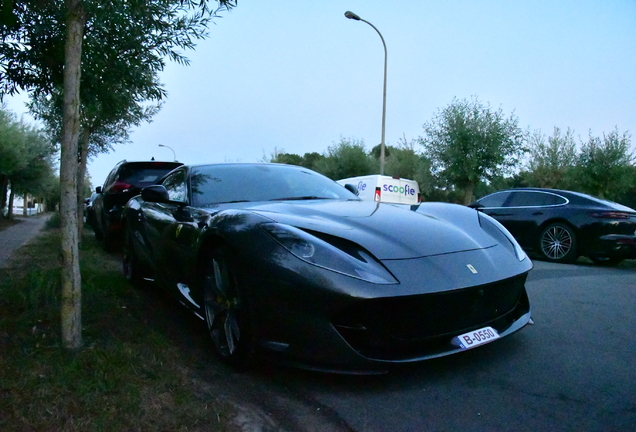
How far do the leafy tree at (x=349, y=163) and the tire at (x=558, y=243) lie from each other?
30322mm

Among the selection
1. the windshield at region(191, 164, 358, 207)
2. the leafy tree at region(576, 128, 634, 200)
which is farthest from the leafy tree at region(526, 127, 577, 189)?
the windshield at region(191, 164, 358, 207)

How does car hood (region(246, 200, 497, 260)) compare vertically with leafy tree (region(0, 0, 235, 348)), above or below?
below

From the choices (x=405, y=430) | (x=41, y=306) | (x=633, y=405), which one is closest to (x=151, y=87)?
(x=41, y=306)

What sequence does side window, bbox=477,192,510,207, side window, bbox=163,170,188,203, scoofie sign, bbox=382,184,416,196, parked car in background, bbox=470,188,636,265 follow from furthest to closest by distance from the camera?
scoofie sign, bbox=382,184,416,196 → side window, bbox=477,192,510,207 → parked car in background, bbox=470,188,636,265 → side window, bbox=163,170,188,203

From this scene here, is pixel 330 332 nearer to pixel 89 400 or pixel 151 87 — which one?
pixel 89 400

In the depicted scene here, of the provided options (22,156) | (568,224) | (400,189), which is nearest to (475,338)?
(568,224)

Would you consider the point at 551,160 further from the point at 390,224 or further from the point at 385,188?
the point at 390,224

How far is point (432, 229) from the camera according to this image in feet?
10.4

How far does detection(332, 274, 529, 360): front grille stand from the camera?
2537 millimetres

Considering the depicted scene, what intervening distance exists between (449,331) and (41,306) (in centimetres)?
314

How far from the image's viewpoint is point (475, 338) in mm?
2709

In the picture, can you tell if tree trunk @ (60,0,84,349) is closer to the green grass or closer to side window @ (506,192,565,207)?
the green grass

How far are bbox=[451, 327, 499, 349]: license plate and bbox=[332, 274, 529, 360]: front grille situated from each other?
0.11 feet

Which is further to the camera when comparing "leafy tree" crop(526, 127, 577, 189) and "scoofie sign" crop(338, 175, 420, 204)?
"leafy tree" crop(526, 127, 577, 189)
